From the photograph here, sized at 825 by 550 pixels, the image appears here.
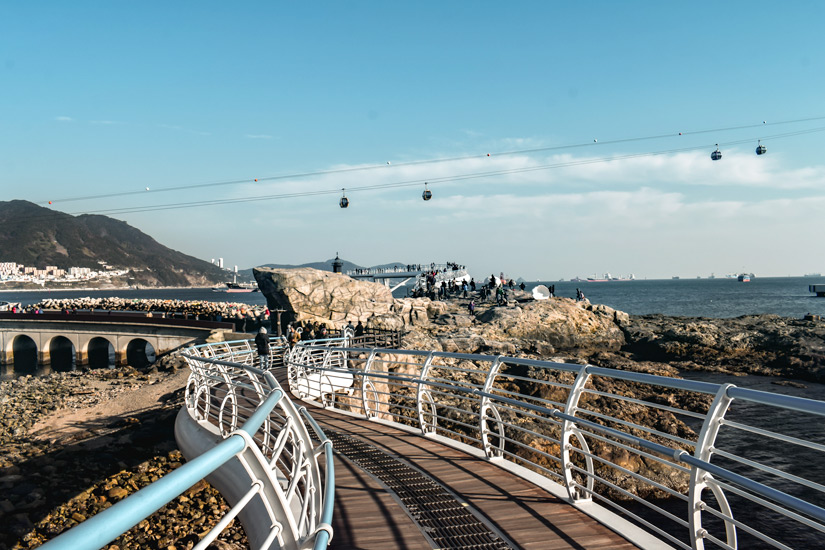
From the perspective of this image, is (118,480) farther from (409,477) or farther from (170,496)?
(170,496)

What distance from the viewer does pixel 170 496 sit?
1.61 meters

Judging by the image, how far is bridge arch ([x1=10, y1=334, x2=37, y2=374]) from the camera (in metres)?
46.5

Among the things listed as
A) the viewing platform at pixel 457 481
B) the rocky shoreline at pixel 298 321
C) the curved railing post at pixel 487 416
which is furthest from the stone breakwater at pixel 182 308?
the curved railing post at pixel 487 416

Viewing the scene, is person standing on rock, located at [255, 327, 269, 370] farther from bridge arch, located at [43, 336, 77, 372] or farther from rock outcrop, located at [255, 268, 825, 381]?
bridge arch, located at [43, 336, 77, 372]

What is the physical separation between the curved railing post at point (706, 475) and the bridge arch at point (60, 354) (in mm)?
51466

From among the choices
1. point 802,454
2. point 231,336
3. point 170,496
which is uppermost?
point 170,496

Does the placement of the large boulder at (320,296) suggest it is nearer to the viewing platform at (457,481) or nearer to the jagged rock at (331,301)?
the jagged rock at (331,301)

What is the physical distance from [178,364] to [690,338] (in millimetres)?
36492

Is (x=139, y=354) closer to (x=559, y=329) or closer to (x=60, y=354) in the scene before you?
(x=60, y=354)

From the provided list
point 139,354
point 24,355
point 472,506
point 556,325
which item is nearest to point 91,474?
point 472,506

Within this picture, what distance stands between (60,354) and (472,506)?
2270 inches

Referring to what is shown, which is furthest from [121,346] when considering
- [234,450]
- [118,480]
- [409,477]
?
[234,450]

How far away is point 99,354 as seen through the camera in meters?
51.5

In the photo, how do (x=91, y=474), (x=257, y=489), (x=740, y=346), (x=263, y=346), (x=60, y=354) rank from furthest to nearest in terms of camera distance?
1. (x=60, y=354)
2. (x=740, y=346)
3. (x=263, y=346)
4. (x=91, y=474)
5. (x=257, y=489)
